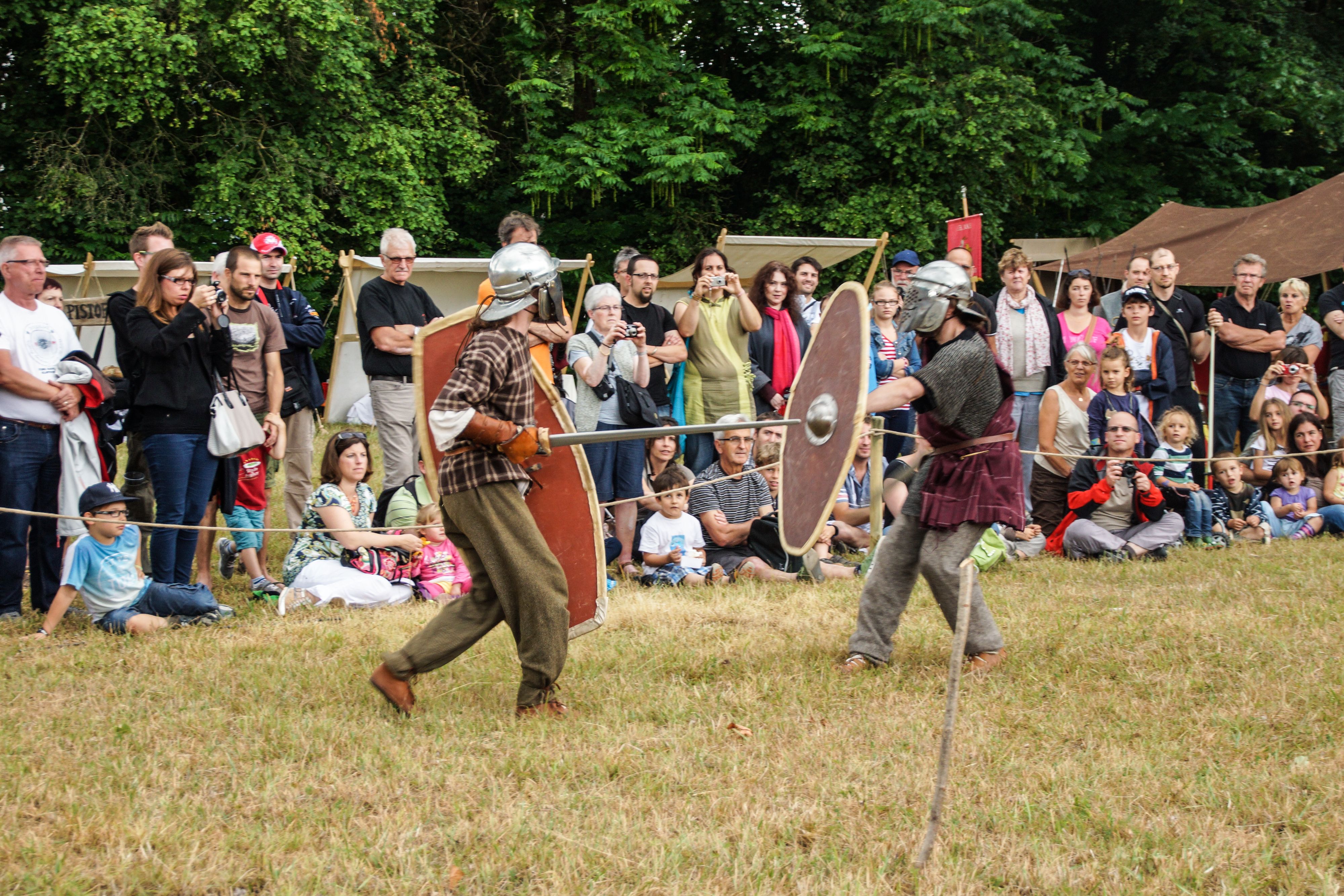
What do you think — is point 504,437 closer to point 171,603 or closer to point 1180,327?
point 171,603

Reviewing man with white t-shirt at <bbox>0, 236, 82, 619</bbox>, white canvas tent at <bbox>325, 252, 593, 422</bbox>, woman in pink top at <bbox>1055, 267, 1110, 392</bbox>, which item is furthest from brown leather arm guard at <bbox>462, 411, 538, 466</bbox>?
white canvas tent at <bbox>325, 252, 593, 422</bbox>

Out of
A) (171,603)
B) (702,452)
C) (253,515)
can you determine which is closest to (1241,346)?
(702,452)

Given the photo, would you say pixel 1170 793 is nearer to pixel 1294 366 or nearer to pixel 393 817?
pixel 393 817

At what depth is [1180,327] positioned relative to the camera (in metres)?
8.23

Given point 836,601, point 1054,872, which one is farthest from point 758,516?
point 1054,872

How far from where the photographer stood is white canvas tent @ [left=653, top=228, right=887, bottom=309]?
12.4 metres

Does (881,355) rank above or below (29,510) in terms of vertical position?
above

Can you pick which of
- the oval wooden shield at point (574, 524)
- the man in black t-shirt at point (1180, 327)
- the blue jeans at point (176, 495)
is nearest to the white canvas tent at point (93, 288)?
the blue jeans at point (176, 495)

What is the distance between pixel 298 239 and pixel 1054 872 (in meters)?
12.9

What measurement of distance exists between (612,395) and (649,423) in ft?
0.89

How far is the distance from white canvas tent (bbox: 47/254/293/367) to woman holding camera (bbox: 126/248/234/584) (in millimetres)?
5866

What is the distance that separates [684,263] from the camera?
16.9m

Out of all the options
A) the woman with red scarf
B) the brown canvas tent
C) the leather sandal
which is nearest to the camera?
the leather sandal

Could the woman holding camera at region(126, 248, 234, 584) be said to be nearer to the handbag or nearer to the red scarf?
the handbag
